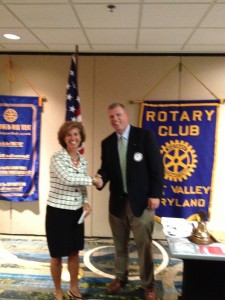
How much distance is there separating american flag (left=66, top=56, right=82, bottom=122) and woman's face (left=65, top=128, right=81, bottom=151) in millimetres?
1168

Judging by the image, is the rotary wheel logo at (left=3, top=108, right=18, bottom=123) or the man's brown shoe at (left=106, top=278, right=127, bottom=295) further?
the rotary wheel logo at (left=3, top=108, right=18, bottom=123)

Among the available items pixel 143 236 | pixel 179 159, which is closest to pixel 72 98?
pixel 179 159

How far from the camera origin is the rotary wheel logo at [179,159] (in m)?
3.45

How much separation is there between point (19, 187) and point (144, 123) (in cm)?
182

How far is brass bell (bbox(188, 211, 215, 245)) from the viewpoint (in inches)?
64.6

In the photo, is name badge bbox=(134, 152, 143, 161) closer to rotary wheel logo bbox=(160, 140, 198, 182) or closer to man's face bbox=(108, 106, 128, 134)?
man's face bbox=(108, 106, 128, 134)

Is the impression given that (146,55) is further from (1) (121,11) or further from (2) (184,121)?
(1) (121,11)

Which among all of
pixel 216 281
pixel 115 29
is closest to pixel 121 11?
pixel 115 29

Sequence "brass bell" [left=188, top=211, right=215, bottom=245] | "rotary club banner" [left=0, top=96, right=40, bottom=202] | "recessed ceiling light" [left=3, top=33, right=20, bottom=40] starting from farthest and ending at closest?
"rotary club banner" [left=0, top=96, right=40, bottom=202] < "recessed ceiling light" [left=3, top=33, right=20, bottom=40] < "brass bell" [left=188, top=211, right=215, bottom=245]

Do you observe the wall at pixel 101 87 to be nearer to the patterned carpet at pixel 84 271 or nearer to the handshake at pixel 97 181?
the patterned carpet at pixel 84 271

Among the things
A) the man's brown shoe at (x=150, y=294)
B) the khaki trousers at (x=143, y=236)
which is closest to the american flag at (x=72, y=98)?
the khaki trousers at (x=143, y=236)

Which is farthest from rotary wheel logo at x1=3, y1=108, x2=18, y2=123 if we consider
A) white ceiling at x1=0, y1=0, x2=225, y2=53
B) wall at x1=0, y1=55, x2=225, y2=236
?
white ceiling at x1=0, y1=0, x2=225, y2=53

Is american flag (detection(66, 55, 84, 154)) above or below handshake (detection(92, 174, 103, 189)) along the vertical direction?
above

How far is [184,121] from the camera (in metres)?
3.43
